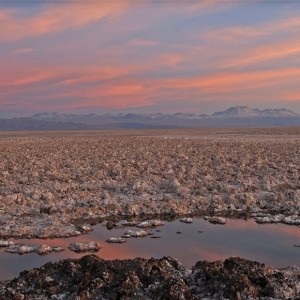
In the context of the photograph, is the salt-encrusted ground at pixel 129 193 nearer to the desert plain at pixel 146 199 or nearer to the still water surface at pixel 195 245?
the desert plain at pixel 146 199

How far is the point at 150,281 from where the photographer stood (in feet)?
20.6

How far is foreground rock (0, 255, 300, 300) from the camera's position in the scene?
600 centimetres

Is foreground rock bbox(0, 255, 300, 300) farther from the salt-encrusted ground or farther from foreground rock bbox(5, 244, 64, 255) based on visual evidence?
the salt-encrusted ground

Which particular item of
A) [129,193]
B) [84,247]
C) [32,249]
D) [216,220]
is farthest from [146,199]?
[32,249]

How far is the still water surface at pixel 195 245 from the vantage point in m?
8.26

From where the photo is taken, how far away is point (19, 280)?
21.2 feet

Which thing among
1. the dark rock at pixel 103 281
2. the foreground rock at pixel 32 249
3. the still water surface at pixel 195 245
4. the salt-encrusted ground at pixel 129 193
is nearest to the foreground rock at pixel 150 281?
the dark rock at pixel 103 281

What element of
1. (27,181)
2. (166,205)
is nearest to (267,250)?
(166,205)

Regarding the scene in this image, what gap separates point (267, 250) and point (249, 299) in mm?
3155

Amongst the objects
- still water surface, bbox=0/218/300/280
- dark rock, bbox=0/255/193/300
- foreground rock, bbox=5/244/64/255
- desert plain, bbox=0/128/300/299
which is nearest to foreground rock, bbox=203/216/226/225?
still water surface, bbox=0/218/300/280

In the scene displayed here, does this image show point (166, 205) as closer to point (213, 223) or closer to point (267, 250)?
point (213, 223)

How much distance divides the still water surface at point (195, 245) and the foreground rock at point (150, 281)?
1.18m

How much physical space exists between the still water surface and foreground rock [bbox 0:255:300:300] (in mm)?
1183

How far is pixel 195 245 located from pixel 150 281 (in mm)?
3126
